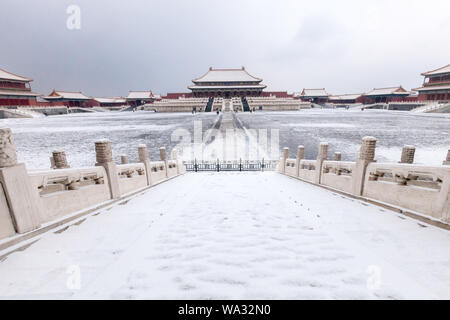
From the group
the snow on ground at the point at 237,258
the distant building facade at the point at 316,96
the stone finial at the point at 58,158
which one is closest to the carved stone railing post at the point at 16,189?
the snow on ground at the point at 237,258

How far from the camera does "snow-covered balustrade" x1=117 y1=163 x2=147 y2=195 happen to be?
5823 mm

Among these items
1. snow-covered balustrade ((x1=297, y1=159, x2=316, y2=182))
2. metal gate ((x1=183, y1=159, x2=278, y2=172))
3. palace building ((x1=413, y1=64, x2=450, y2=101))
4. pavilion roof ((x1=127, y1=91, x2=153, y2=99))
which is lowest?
metal gate ((x1=183, y1=159, x2=278, y2=172))

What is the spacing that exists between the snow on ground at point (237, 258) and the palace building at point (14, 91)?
6024 cm

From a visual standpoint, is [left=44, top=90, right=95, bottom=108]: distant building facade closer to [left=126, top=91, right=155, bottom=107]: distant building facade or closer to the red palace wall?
[left=126, top=91, right=155, bottom=107]: distant building facade

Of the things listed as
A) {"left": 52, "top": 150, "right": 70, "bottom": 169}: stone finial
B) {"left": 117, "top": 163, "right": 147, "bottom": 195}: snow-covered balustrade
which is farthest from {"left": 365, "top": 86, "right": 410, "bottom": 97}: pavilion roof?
{"left": 52, "top": 150, "right": 70, "bottom": 169}: stone finial

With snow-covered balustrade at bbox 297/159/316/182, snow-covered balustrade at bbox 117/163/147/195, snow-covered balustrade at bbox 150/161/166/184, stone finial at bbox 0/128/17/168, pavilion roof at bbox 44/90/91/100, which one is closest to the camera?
stone finial at bbox 0/128/17/168

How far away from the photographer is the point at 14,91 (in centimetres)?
4509

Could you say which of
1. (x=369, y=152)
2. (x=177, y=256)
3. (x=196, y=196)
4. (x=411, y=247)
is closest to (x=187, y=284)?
(x=177, y=256)

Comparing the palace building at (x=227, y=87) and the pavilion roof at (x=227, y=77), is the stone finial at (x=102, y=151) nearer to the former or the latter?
the palace building at (x=227, y=87)

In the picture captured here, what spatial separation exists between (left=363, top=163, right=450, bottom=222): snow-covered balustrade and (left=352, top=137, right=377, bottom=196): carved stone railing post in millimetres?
95

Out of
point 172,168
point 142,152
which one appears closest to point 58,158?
point 142,152

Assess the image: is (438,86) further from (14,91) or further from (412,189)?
(14,91)

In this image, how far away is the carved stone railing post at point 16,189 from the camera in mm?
2953
